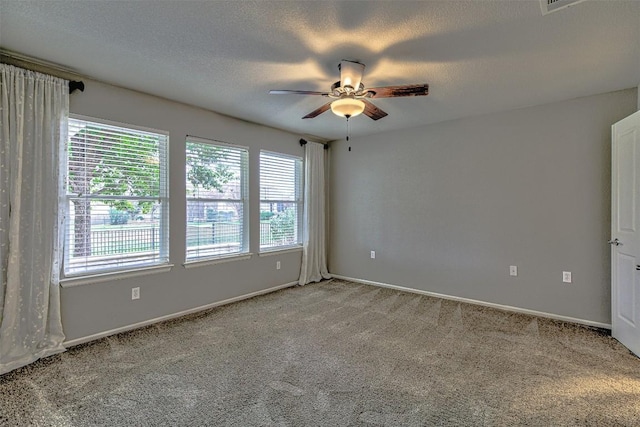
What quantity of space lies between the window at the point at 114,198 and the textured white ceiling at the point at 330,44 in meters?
0.57

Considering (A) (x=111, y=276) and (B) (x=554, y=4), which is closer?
(B) (x=554, y=4)

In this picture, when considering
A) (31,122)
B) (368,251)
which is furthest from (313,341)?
(31,122)

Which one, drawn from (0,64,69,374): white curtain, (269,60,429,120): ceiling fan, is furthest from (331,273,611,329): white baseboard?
(0,64,69,374): white curtain

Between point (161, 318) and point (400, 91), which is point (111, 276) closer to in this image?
point (161, 318)

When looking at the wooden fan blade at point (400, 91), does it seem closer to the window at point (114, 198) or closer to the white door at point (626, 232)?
the white door at point (626, 232)

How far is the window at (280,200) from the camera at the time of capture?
4.64m

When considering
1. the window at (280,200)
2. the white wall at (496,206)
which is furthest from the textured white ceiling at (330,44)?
the window at (280,200)

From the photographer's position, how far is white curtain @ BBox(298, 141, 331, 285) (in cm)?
514

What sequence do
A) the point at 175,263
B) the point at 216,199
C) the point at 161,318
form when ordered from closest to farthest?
the point at 161,318 → the point at 175,263 → the point at 216,199

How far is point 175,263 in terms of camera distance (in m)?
3.59

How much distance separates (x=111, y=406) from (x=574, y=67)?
14.3ft

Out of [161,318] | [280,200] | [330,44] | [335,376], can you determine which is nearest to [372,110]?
[330,44]

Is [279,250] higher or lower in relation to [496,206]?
lower

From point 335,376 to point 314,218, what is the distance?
3.14 meters
